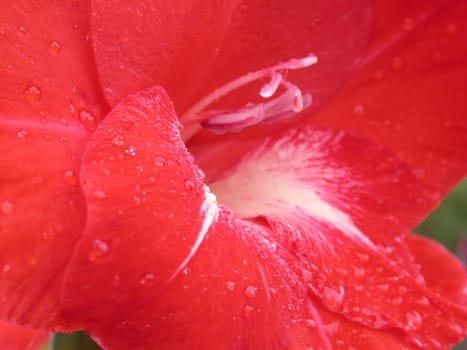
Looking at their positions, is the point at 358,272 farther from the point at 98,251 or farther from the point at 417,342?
the point at 98,251

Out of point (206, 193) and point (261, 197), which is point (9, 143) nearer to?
point (206, 193)

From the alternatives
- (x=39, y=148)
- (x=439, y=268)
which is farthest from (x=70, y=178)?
(x=439, y=268)

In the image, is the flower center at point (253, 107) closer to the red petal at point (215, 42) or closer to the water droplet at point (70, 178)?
the red petal at point (215, 42)

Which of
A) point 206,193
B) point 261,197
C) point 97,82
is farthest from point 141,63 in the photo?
point 261,197

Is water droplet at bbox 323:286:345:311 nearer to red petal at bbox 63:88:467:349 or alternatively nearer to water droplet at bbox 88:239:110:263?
red petal at bbox 63:88:467:349

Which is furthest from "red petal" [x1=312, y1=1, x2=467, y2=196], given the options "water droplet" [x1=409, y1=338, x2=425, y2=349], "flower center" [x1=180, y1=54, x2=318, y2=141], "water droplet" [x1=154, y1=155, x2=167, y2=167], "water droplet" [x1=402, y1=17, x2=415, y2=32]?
"water droplet" [x1=154, y1=155, x2=167, y2=167]

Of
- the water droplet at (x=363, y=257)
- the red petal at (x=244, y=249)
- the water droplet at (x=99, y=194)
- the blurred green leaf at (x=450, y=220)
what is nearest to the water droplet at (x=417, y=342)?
the red petal at (x=244, y=249)

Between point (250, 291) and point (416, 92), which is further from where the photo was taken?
point (416, 92)
